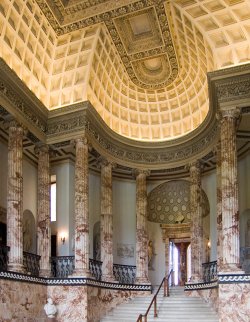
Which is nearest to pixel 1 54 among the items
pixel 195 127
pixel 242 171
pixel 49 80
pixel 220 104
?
pixel 49 80

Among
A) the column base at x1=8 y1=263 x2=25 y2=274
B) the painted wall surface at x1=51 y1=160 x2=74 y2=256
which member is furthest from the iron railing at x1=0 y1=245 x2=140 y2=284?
the painted wall surface at x1=51 y1=160 x2=74 y2=256

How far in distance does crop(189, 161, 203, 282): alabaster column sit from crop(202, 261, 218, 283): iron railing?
0.70 ft

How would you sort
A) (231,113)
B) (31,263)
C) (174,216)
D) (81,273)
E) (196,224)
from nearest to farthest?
(231,113)
(81,273)
(31,263)
(196,224)
(174,216)

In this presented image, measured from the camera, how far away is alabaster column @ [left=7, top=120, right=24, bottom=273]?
1577 centimetres

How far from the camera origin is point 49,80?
19.6 metres

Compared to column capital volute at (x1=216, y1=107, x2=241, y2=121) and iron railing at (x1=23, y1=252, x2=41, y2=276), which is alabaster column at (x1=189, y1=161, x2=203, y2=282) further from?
iron railing at (x1=23, y1=252, x2=41, y2=276)

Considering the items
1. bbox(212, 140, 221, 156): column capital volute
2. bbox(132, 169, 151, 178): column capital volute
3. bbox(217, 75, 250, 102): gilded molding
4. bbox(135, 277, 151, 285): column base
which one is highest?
bbox(217, 75, 250, 102): gilded molding

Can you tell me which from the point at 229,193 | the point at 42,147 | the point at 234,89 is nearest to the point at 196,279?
the point at 229,193

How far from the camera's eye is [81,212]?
17.9 m

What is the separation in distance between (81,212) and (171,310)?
17.3ft

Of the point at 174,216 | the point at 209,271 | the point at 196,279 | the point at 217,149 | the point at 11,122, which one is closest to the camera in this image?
Answer: the point at 11,122

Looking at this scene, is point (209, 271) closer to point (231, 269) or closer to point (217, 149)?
point (231, 269)

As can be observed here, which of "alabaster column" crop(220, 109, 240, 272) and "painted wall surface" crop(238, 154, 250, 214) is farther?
"painted wall surface" crop(238, 154, 250, 214)

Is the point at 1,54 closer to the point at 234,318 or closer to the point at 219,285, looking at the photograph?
the point at 219,285
